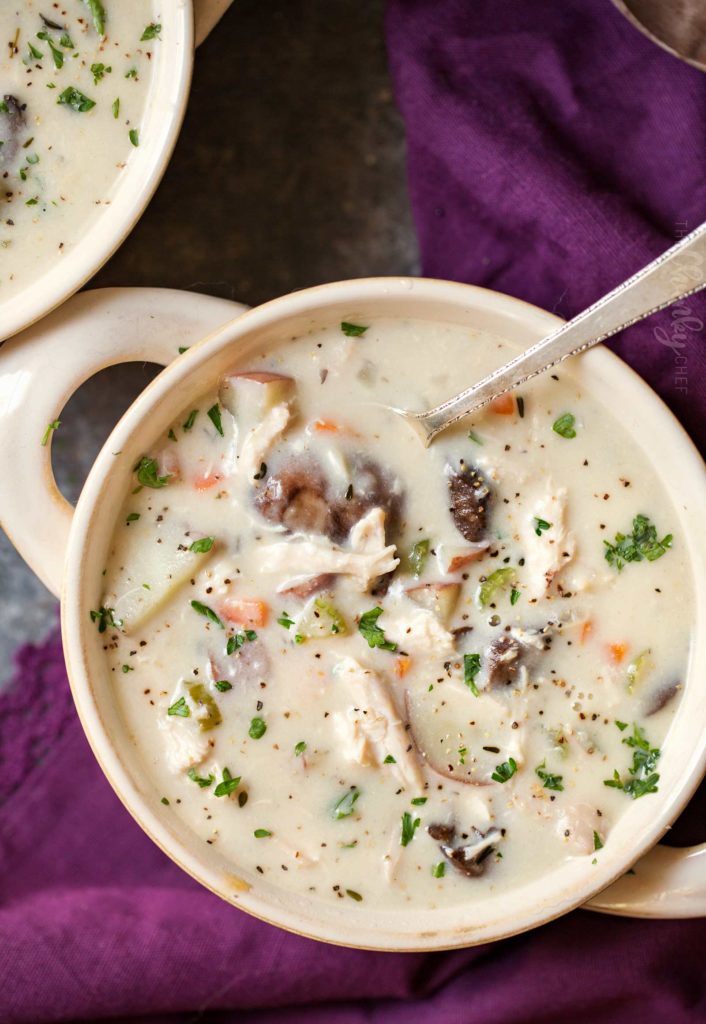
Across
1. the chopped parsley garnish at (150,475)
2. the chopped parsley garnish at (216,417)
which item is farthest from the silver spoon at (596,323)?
the chopped parsley garnish at (150,475)

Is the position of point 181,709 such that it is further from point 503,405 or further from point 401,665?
point 503,405

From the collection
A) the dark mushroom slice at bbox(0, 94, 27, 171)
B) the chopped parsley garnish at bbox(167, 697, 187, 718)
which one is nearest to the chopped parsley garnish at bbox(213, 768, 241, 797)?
the chopped parsley garnish at bbox(167, 697, 187, 718)

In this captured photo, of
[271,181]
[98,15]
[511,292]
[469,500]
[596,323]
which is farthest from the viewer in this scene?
[271,181]

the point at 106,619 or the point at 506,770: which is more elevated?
the point at 106,619

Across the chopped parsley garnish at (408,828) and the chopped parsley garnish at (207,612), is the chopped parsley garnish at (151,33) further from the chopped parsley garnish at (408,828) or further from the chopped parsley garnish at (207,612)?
the chopped parsley garnish at (408,828)

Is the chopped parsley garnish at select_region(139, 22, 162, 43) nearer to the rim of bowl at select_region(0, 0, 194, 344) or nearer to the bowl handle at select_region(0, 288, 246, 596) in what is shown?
the rim of bowl at select_region(0, 0, 194, 344)

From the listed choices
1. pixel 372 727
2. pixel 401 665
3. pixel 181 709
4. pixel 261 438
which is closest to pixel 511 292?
pixel 261 438

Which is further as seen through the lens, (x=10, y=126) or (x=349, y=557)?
(x=10, y=126)
